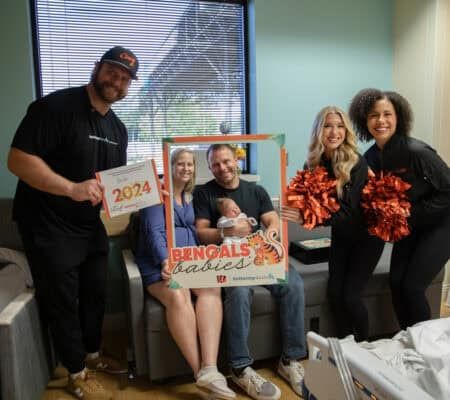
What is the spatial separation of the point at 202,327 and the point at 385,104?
4.46ft

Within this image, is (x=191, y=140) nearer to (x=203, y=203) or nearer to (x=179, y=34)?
(x=203, y=203)

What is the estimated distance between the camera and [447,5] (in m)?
2.68

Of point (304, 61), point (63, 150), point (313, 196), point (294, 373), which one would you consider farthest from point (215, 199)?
point (304, 61)

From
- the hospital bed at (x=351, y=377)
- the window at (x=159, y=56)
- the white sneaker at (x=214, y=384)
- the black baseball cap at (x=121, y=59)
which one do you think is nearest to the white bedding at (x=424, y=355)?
the hospital bed at (x=351, y=377)

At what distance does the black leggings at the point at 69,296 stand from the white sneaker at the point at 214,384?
22.3 inches

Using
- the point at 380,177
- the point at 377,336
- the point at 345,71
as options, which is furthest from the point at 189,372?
the point at 345,71

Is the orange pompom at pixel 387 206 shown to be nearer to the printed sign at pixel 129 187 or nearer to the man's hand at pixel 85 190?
the printed sign at pixel 129 187

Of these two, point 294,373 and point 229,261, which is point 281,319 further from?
point 229,261

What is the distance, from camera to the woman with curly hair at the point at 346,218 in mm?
1787

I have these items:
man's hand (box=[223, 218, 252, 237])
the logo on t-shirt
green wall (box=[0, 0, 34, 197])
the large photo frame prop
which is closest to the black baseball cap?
the logo on t-shirt

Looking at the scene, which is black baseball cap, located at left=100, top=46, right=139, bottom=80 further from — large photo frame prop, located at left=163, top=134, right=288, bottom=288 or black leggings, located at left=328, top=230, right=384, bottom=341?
black leggings, located at left=328, top=230, right=384, bottom=341

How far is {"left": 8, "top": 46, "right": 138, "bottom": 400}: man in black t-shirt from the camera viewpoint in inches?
62.8

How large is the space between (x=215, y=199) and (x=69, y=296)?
2.53 ft

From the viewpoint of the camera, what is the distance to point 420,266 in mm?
1876
